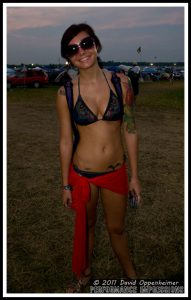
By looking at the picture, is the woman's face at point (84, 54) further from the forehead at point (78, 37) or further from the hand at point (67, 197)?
the hand at point (67, 197)

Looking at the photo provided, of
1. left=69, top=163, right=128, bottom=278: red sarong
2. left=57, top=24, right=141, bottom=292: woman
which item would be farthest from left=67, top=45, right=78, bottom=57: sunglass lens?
left=69, top=163, right=128, bottom=278: red sarong

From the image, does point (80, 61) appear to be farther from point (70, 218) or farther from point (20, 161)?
point (20, 161)

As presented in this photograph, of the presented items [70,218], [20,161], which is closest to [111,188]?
[70,218]

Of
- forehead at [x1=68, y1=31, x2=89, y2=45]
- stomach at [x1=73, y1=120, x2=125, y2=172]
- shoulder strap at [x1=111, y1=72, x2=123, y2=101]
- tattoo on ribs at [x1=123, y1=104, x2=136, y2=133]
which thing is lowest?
stomach at [x1=73, y1=120, x2=125, y2=172]

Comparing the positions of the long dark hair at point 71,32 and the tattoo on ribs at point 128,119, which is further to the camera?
the tattoo on ribs at point 128,119

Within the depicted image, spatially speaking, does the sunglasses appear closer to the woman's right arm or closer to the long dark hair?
the long dark hair

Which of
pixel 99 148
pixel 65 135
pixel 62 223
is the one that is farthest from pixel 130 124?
pixel 62 223

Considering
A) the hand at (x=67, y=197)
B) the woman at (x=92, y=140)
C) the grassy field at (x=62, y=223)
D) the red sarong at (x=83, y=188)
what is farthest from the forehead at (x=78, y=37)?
the grassy field at (x=62, y=223)

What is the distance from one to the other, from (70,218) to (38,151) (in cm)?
347

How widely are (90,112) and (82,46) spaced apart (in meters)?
0.55

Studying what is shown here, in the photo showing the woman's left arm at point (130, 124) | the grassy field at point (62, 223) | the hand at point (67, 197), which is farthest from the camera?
the grassy field at point (62, 223)

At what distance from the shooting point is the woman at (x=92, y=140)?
2.62 metres

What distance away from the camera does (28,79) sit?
26484mm

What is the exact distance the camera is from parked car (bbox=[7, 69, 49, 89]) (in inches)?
1019
